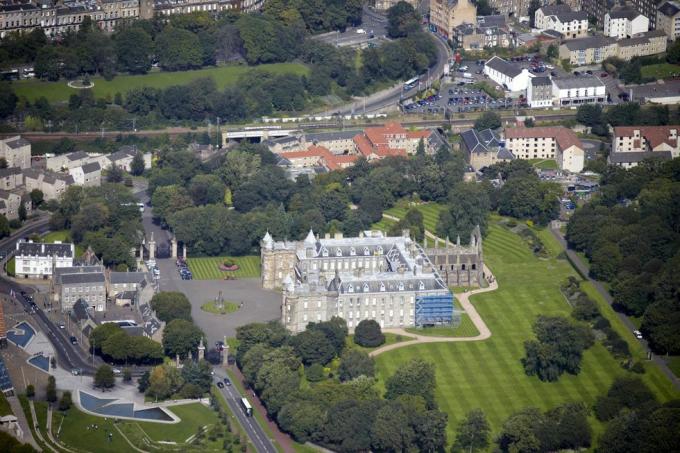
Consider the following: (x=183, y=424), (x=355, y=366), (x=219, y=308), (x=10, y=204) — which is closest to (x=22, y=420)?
(x=183, y=424)

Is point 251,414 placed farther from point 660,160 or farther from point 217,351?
point 660,160

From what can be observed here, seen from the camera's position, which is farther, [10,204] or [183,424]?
[10,204]

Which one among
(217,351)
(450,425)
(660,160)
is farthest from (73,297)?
(660,160)

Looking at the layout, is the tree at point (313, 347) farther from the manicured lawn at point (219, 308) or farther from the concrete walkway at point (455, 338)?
the manicured lawn at point (219, 308)

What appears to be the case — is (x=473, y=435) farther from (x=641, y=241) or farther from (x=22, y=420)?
(x=641, y=241)

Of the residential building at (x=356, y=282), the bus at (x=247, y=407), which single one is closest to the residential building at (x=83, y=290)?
the residential building at (x=356, y=282)

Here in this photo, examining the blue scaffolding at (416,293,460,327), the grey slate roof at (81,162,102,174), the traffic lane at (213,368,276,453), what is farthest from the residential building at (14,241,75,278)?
the blue scaffolding at (416,293,460,327)
